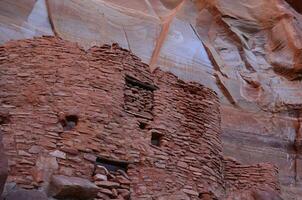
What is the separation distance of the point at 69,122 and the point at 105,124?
0.48m

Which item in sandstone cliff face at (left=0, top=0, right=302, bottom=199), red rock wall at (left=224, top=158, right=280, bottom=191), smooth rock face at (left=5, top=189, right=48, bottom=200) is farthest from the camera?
sandstone cliff face at (left=0, top=0, right=302, bottom=199)

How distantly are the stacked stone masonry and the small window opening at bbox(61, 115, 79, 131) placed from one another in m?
0.01

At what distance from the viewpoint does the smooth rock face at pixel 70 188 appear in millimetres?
6176

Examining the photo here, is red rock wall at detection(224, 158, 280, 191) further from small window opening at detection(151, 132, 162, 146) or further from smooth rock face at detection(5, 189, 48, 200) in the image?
smooth rock face at detection(5, 189, 48, 200)

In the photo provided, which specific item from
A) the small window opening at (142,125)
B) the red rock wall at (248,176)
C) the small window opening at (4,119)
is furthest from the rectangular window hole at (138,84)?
the red rock wall at (248,176)

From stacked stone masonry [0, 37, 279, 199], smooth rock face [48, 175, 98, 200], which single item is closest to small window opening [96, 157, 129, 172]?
stacked stone masonry [0, 37, 279, 199]

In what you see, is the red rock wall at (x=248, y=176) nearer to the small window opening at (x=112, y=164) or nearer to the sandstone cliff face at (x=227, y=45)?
the small window opening at (x=112, y=164)

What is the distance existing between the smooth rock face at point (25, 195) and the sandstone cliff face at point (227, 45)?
552cm

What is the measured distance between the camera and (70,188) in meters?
6.20

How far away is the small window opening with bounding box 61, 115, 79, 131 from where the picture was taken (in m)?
6.92

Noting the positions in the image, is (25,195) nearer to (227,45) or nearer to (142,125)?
(142,125)

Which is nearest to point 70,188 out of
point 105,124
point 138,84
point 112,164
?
point 112,164

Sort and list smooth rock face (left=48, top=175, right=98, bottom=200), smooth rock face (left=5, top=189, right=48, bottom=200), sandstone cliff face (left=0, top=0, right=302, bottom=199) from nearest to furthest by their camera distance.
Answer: smooth rock face (left=5, top=189, right=48, bottom=200) < smooth rock face (left=48, top=175, right=98, bottom=200) < sandstone cliff face (left=0, top=0, right=302, bottom=199)

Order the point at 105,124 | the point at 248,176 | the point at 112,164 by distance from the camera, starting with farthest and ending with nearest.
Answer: the point at 248,176 → the point at 105,124 → the point at 112,164
